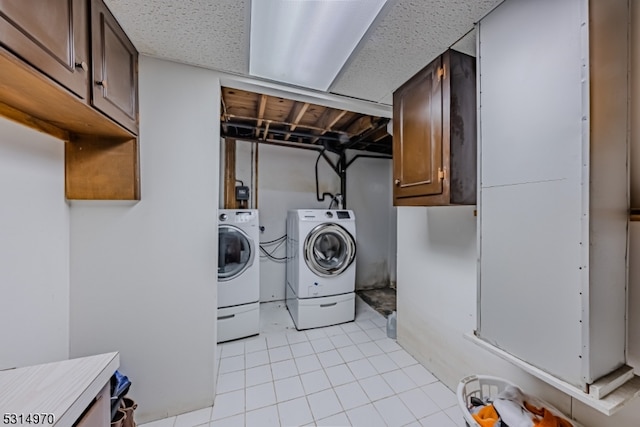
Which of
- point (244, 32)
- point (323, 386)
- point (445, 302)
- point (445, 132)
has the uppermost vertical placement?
point (244, 32)

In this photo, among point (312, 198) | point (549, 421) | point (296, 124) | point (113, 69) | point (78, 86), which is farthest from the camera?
point (312, 198)

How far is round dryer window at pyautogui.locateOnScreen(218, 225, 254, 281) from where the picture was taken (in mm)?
2621

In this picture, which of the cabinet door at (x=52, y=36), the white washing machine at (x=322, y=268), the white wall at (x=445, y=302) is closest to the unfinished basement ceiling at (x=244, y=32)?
the cabinet door at (x=52, y=36)

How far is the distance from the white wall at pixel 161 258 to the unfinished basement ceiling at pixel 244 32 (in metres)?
0.19

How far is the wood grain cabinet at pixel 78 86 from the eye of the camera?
2.39 ft

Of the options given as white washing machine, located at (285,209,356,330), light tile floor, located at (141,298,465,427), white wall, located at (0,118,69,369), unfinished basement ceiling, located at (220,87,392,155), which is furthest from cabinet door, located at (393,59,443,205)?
white wall, located at (0,118,69,369)

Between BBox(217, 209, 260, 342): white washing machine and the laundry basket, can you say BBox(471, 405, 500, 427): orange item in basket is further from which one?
BBox(217, 209, 260, 342): white washing machine

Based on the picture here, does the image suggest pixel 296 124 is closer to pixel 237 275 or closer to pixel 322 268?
pixel 322 268

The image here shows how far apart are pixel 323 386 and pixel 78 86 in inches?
88.2

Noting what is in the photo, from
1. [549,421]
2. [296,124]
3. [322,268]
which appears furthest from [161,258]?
[549,421]

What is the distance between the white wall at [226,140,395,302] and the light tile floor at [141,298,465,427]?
1.29m

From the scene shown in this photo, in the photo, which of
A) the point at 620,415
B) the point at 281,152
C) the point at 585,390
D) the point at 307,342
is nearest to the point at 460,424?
the point at 620,415

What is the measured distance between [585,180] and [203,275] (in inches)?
76.8

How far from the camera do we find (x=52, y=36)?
0.81 meters
